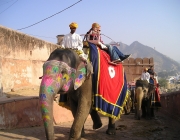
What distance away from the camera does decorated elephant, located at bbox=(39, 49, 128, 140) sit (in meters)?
3.59

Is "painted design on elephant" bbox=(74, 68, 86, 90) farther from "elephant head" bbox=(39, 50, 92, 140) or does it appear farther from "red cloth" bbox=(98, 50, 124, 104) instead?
"red cloth" bbox=(98, 50, 124, 104)

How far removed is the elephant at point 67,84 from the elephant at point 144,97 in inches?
165

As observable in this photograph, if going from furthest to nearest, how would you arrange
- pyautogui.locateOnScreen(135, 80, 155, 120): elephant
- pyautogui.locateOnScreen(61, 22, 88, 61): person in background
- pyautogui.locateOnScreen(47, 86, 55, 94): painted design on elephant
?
pyautogui.locateOnScreen(135, 80, 155, 120): elephant < pyautogui.locateOnScreen(61, 22, 88, 61): person in background < pyautogui.locateOnScreen(47, 86, 55, 94): painted design on elephant

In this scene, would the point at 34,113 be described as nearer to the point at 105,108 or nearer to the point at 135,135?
the point at 105,108

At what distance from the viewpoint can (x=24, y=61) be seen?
13305 mm

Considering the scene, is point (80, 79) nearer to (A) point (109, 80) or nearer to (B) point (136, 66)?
(A) point (109, 80)

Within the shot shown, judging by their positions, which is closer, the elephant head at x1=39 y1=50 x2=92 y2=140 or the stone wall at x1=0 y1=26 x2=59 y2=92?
the elephant head at x1=39 y1=50 x2=92 y2=140

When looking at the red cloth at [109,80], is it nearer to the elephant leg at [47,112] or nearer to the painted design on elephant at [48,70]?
the painted design on elephant at [48,70]

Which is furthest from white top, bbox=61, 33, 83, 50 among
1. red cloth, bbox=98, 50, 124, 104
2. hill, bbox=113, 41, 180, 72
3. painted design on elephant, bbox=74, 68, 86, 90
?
hill, bbox=113, 41, 180, 72

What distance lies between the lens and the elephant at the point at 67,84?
358 cm

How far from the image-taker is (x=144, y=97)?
949 cm

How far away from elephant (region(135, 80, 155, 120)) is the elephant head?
15.2ft

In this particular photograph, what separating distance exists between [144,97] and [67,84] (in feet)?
19.4

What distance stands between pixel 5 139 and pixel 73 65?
236 cm
